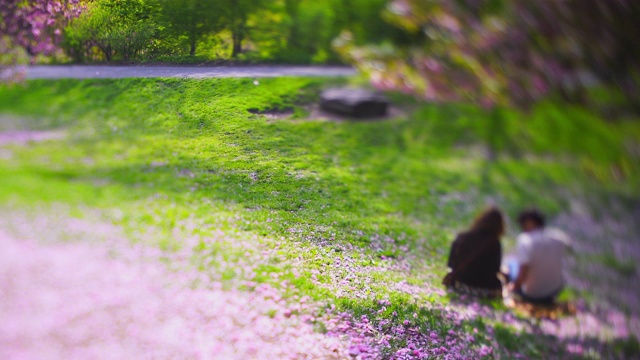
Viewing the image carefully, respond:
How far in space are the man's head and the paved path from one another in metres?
1.27

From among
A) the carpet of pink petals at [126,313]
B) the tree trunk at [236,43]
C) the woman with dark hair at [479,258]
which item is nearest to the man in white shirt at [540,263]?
the woman with dark hair at [479,258]

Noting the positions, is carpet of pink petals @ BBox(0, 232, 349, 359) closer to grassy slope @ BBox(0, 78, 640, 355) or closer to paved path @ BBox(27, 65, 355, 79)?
grassy slope @ BBox(0, 78, 640, 355)

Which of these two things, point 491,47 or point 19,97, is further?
point 491,47

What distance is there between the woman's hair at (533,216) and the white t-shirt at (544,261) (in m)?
0.04

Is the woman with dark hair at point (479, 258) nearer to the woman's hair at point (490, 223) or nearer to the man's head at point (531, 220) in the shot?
the woman's hair at point (490, 223)

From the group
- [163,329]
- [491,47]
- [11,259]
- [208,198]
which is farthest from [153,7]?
[491,47]

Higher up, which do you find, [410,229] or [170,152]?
[170,152]

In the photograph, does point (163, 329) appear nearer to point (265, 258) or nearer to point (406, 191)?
point (265, 258)

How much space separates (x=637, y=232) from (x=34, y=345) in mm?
2176

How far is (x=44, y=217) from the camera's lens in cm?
107

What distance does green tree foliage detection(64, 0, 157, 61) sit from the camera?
3.91 feet

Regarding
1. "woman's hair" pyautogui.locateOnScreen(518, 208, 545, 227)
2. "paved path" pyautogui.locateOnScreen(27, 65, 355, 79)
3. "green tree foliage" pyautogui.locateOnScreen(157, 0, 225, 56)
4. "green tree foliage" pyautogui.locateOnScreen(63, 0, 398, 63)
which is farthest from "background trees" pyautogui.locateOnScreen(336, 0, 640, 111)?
"woman's hair" pyautogui.locateOnScreen(518, 208, 545, 227)

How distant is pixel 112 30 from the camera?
121 cm

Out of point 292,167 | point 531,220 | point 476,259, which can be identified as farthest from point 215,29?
point 531,220
